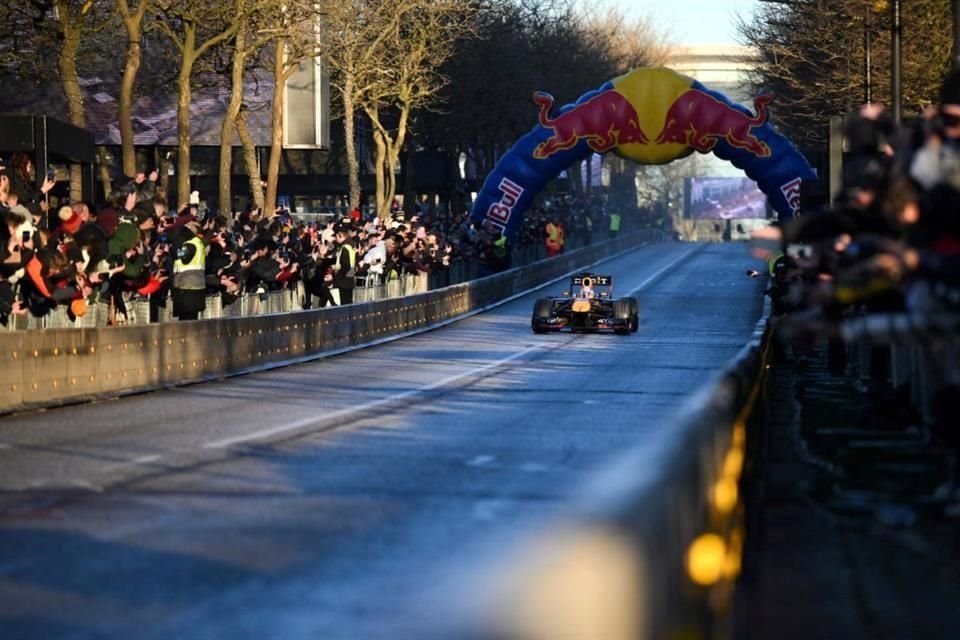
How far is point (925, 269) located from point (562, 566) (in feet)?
22.4

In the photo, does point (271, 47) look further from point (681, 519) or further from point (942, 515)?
point (681, 519)

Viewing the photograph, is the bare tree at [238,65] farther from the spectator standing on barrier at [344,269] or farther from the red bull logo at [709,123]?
the red bull logo at [709,123]

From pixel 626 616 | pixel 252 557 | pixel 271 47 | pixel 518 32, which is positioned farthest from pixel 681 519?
pixel 518 32

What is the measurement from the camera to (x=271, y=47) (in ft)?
245

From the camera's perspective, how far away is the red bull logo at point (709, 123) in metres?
64.5

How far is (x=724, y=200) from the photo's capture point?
178 metres

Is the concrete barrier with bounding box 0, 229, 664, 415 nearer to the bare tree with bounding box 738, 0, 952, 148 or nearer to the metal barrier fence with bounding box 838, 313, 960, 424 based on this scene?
the bare tree with bounding box 738, 0, 952, 148

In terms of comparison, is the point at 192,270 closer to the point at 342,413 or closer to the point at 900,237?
the point at 342,413

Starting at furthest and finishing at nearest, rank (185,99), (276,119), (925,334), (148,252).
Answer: (276,119) → (185,99) → (148,252) → (925,334)

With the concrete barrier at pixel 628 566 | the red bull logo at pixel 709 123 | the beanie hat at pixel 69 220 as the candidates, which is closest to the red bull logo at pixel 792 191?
the red bull logo at pixel 709 123

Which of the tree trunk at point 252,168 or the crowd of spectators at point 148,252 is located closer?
the crowd of spectators at point 148,252

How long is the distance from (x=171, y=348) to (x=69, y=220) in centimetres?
344

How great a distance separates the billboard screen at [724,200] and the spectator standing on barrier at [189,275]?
469 feet

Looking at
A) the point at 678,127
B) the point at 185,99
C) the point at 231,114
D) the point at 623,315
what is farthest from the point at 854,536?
the point at 678,127
